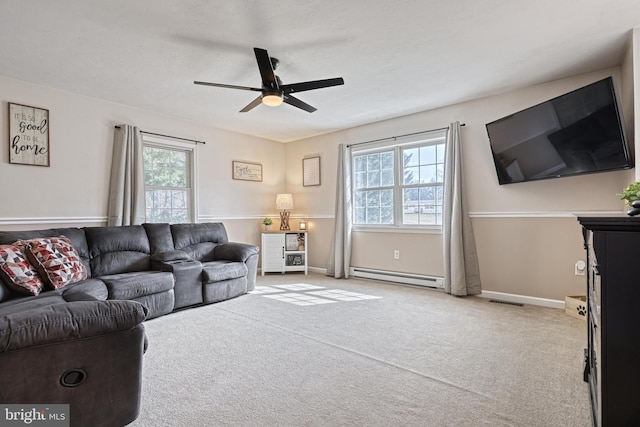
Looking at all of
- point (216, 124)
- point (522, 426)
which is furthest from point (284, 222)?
point (522, 426)

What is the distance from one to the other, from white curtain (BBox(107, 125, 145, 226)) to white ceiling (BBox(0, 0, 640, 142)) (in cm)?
48

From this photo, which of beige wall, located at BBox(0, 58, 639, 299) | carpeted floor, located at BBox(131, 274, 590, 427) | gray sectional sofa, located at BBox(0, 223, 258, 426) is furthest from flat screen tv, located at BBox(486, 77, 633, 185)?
gray sectional sofa, located at BBox(0, 223, 258, 426)

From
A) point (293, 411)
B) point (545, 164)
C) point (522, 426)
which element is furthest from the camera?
point (545, 164)

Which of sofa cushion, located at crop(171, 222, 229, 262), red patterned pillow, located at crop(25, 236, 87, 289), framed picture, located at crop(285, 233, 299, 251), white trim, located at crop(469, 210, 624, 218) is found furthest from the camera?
framed picture, located at crop(285, 233, 299, 251)

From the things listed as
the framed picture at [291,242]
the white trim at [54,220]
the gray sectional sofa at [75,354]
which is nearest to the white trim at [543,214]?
the framed picture at [291,242]

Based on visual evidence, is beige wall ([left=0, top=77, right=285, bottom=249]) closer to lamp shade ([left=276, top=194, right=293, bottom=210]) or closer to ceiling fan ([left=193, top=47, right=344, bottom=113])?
lamp shade ([left=276, top=194, right=293, bottom=210])

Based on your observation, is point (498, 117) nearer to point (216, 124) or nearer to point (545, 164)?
point (545, 164)

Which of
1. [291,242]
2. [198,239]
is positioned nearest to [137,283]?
[198,239]

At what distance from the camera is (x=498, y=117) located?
12.7 ft

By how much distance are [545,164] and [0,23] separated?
476 cm

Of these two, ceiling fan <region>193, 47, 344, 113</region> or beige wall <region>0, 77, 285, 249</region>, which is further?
beige wall <region>0, 77, 285, 249</region>

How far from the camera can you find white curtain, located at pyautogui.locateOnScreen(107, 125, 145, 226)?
13.2 feet

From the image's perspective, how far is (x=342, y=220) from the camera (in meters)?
5.32

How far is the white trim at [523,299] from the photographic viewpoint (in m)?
3.55
